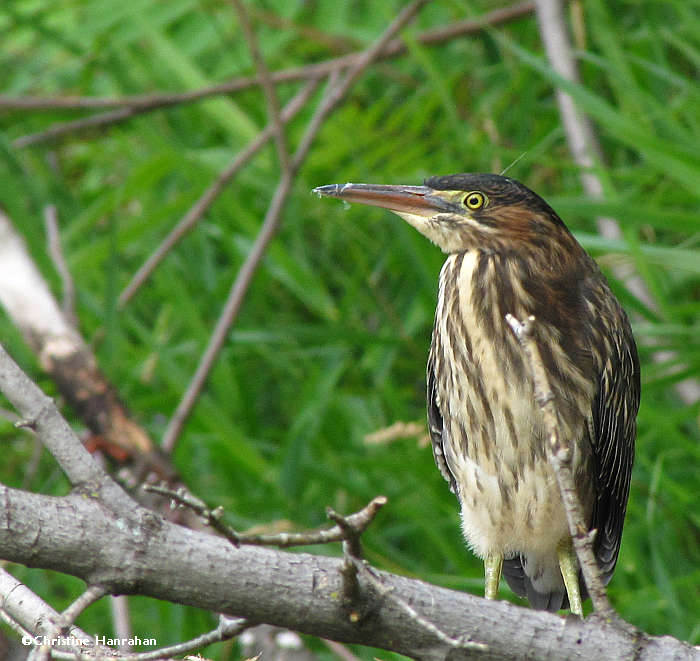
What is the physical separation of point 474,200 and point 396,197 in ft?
0.66

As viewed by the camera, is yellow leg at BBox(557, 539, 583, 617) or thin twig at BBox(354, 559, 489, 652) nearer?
thin twig at BBox(354, 559, 489, 652)

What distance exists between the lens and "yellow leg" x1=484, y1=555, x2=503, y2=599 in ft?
9.09

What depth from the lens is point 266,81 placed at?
3506mm

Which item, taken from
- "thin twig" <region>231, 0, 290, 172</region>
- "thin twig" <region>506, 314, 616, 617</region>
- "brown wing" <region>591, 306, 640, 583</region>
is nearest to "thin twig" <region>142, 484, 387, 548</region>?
"thin twig" <region>506, 314, 616, 617</region>

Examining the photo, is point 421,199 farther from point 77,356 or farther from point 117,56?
point 117,56

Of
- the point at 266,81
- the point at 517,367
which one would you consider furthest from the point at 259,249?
the point at 517,367

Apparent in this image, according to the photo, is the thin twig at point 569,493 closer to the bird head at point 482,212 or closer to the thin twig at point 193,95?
the bird head at point 482,212

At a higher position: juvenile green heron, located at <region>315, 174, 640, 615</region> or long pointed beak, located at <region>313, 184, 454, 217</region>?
long pointed beak, located at <region>313, 184, 454, 217</region>

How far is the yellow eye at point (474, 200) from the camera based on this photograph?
2645mm

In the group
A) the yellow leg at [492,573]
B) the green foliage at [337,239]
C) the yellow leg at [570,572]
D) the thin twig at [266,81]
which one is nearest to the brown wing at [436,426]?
the yellow leg at [492,573]

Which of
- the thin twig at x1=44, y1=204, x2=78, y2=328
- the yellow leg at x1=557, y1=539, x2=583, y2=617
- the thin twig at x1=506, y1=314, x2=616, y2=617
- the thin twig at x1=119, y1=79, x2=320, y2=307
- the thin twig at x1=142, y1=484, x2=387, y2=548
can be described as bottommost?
the thin twig at x1=142, y1=484, x2=387, y2=548

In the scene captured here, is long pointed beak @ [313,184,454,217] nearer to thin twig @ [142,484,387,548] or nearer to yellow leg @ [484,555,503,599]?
yellow leg @ [484,555,503,599]

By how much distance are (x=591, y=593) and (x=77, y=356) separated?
205 cm

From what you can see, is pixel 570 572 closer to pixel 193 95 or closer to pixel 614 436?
pixel 614 436
